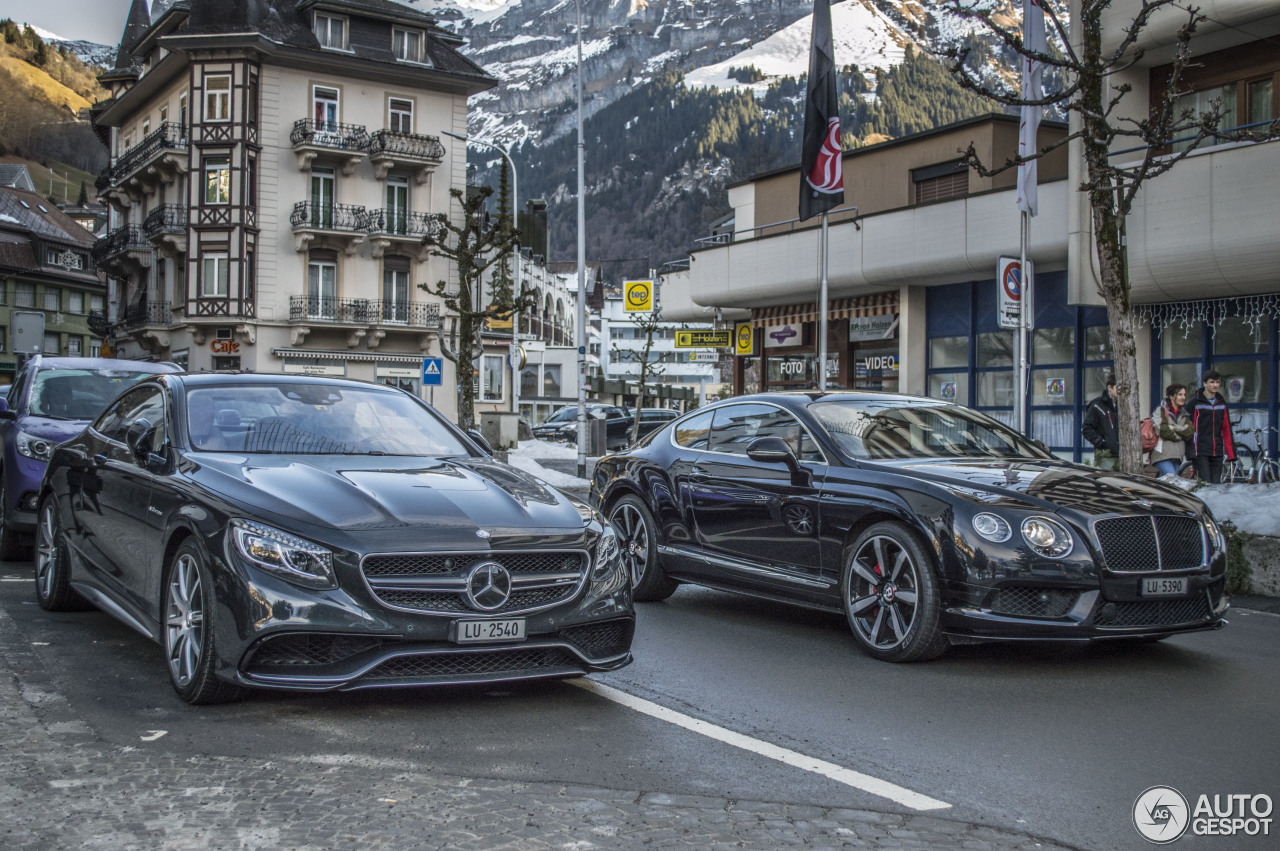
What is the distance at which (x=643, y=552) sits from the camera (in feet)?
29.1

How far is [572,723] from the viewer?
5.22 metres

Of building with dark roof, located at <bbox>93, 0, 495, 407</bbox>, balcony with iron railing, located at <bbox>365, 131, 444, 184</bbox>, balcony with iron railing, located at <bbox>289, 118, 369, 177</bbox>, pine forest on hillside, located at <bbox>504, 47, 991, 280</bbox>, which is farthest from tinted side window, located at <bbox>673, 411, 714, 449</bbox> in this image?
pine forest on hillside, located at <bbox>504, 47, 991, 280</bbox>

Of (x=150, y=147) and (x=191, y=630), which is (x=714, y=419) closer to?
(x=191, y=630)

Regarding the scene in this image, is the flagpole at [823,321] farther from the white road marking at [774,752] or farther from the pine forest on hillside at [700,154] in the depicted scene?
the pine forest on hillside at [700,154]

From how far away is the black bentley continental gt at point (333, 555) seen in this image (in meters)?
4.93

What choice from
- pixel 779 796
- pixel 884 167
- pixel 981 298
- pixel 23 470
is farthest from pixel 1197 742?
pixel 884 167

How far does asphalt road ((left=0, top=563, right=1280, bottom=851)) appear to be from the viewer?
441cm

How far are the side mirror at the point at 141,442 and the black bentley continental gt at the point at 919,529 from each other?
8.44 ft

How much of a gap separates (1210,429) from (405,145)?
40.1 m

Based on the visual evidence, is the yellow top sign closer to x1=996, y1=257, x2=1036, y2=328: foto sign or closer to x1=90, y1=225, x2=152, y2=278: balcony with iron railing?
x1=996, y1=257, x2=1036, y2=328: foto sign

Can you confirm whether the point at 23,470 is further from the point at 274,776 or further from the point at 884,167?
the point at 884,167

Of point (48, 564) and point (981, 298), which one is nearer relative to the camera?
point (48, 564)

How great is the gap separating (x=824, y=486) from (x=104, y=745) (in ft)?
13.6

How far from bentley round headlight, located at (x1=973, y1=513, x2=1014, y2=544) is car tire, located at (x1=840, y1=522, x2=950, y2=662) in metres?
0.33
